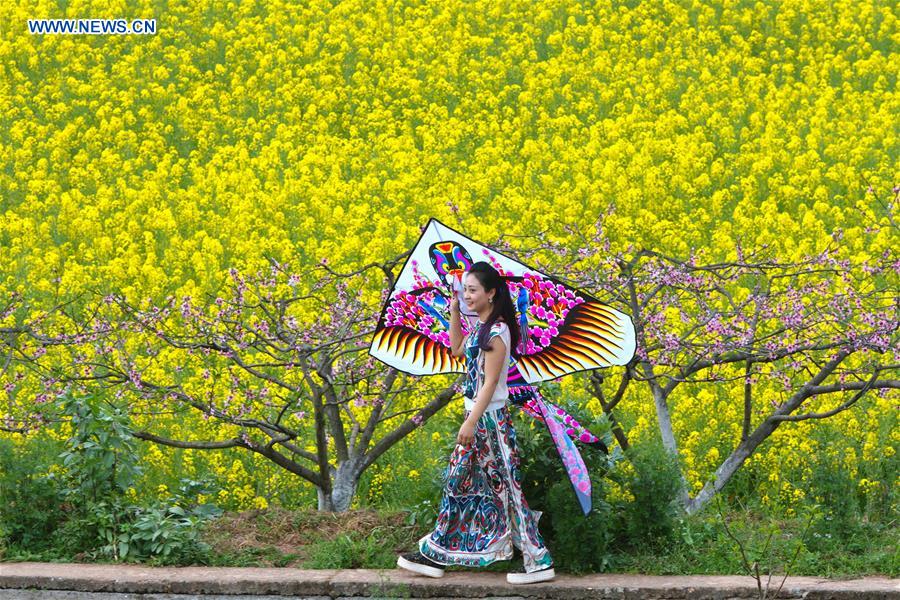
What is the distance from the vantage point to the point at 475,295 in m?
5.79

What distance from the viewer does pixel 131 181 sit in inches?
642

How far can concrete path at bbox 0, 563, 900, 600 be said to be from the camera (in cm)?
578

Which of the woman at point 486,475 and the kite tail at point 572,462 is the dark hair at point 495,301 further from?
the kite tail at point 572,462

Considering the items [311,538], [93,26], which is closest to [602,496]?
[311,538]

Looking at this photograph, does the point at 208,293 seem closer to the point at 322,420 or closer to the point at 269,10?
the point at 322,420

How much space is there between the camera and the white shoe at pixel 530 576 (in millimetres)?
5879

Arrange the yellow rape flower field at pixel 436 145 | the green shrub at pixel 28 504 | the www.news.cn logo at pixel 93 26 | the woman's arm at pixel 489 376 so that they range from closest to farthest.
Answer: the woman's arm at pixel 489 376, the green shrub at pixel 28 504, the yellow rape flower field at pixel 436 145, the www.news.cn logo at pixel 93 26

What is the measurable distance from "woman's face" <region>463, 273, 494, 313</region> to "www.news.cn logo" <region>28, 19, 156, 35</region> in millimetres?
17169

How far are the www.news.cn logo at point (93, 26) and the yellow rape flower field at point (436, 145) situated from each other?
215 millimetres

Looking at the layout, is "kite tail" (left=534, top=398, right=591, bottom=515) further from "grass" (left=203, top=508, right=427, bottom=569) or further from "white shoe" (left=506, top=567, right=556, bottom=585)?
"grass" (left=203, top=508, right=427, bottom=569)

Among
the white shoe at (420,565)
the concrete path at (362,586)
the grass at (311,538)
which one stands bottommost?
the concrete path at (362,586)

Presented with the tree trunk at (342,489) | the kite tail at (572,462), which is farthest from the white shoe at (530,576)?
the tree trunk at (342,489)

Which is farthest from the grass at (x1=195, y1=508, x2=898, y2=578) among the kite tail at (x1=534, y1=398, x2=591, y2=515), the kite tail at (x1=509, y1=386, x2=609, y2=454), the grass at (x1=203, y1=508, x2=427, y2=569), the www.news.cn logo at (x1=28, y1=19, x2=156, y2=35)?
the www.news.cn logo at (x1=28, y1=19, x2=156, y2=35)

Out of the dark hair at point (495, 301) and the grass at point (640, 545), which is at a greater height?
the dark hair at point (495, 301)
